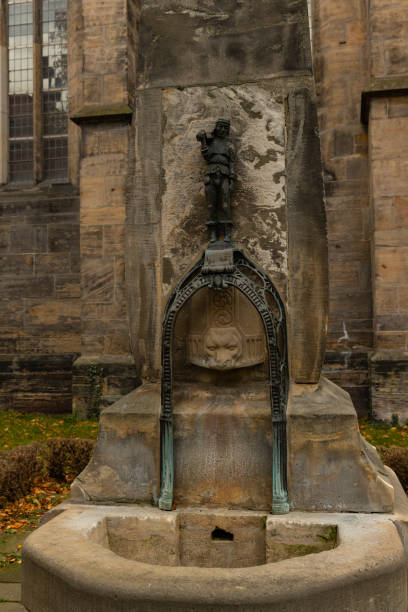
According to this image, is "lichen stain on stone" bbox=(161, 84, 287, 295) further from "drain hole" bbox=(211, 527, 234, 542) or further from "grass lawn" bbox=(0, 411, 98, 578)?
"grass lawn" bbox=(0, 411, 98, 578)

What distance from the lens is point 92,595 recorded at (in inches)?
72.5

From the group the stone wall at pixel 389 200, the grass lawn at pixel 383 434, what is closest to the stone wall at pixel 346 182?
the stone wall at pixel 389 200

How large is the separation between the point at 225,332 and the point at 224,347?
0.24ft

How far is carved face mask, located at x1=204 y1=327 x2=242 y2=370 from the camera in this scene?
9.43ft

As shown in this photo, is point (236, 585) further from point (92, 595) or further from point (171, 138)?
point (171, 138)

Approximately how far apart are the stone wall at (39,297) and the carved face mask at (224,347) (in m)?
8.18

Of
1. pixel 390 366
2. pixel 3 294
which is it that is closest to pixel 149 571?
pixel 390 366

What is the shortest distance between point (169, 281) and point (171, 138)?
73 centimetres

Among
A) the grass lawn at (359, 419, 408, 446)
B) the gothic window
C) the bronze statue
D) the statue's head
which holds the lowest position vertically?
the grass lawn at (359, 419, 408, 446)

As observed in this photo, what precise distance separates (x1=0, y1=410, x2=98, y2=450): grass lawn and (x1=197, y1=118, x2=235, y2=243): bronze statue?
5096 millimetres

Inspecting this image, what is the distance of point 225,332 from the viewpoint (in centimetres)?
288

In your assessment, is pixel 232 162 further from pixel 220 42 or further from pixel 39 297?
pixel 39 297

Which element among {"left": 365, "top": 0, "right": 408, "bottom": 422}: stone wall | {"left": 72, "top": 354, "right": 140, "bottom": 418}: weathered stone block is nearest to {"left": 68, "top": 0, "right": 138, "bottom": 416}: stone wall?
{"left": 72, "top": 354, "right": 140, "bottom": 418}: weathered stone block

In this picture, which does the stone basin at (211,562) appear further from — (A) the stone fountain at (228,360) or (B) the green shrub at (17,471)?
(B) the green shrub at (17,471)
